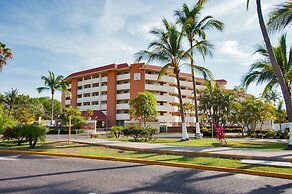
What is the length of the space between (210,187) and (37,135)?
10.8m

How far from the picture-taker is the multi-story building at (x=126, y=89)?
50.2 m

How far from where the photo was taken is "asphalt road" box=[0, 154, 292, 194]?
5.75 meters

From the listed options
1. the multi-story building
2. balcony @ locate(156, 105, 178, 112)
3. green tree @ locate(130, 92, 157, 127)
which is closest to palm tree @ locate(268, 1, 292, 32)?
green tree @ locate(130, 92, 157, 127)

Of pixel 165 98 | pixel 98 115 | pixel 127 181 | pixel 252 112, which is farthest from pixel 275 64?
pixel 98 115

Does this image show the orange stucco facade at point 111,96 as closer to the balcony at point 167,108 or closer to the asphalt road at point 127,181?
the balcony at point 167,108

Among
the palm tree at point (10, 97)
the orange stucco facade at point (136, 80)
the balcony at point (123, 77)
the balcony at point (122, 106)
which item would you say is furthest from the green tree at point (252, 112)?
the palm tree at point (10, 97)

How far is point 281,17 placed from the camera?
12.8m

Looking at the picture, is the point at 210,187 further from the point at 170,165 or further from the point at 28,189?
the point at 28,189

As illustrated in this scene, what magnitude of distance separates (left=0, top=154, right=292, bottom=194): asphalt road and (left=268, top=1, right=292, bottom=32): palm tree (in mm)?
9456

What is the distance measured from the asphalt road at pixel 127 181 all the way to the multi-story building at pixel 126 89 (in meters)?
40.7

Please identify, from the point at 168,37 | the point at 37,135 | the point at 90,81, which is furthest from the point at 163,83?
the point at 37,135

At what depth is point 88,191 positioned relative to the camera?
5598 millimetres

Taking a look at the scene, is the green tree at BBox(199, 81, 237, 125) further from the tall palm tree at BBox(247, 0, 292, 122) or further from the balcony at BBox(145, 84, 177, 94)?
the tall palm tree at BBox(247, 0, 292, 122)

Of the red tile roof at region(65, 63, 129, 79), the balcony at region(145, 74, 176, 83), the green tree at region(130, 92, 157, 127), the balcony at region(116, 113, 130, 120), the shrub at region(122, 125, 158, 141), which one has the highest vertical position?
the red tile roof at region(65, 63, 129, 79)
